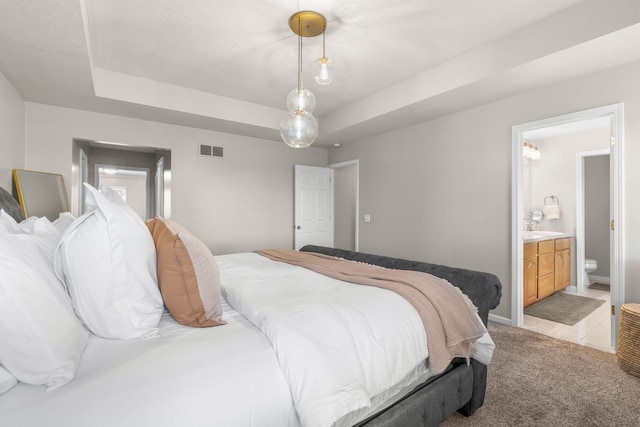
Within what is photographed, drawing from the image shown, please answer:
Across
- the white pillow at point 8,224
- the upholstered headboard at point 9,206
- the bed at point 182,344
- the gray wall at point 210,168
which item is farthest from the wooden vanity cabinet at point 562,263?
the upholstered headboard at point 9,206

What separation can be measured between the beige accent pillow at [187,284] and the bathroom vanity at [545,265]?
363 cm

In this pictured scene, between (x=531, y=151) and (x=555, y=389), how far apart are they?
3925 millimetres

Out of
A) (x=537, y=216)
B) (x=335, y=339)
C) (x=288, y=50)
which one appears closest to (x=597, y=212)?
(x=537, y=216)

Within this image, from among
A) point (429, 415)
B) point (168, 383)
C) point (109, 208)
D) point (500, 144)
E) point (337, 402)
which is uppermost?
point (500, 144)

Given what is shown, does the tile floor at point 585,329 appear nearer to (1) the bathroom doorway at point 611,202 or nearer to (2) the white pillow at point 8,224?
(1) the bathroom doorway at point 611,202

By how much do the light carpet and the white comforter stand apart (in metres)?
0.82

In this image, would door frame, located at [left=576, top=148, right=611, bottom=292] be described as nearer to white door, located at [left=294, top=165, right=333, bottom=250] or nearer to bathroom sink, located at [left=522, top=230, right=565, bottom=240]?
→ bathroom sink, located at [left=522, top=230, right=565, bottom=240]

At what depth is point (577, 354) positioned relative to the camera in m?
2.59

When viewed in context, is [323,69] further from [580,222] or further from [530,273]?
[580,222]

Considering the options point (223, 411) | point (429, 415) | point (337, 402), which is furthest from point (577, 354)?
point (223, 411)

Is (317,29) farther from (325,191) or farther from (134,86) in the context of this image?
(325,191)

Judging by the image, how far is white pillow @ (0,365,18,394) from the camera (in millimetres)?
800

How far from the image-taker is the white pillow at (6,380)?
0.80 metres

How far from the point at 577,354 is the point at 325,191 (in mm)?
4091
